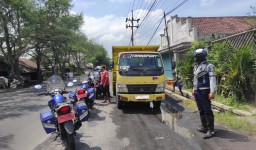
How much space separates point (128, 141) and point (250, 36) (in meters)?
6.50

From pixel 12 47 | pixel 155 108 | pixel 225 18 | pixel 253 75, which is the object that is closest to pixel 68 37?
pixel 12 47

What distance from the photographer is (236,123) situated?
769 centimetres

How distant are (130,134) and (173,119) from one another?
2.22m

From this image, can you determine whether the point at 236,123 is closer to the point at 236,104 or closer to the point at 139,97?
the point at 236,104

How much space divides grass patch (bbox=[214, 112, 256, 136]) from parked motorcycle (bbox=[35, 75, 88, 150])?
11.9 feet

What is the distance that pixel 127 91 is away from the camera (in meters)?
10.7

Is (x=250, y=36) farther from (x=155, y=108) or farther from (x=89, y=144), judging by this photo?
(x=89, y=144)

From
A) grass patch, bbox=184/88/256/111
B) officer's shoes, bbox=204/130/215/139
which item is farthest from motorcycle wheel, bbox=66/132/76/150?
grass patch, bbox=184/88/256/111

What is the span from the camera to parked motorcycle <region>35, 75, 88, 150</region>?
19.3 ft

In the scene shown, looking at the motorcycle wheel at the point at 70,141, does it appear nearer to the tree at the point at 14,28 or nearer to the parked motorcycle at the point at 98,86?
the parked motorcycle at the point at 98,86

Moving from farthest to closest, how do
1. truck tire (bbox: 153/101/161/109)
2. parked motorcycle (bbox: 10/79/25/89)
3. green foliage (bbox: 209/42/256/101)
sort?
parked motorcycle (bbox: 10/79/25/89), truck tire (bbox: 153/101/161/109), green foliage (bbox: 209/42/256/101)

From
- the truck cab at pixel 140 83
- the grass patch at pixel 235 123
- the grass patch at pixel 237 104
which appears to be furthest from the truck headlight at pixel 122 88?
the grass patch at pixel 237 104

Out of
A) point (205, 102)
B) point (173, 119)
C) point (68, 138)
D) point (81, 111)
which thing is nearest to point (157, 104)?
point (173, 119)

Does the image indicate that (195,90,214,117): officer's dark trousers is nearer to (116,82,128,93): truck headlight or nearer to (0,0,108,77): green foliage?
(116,82,128,93): truck headlight
